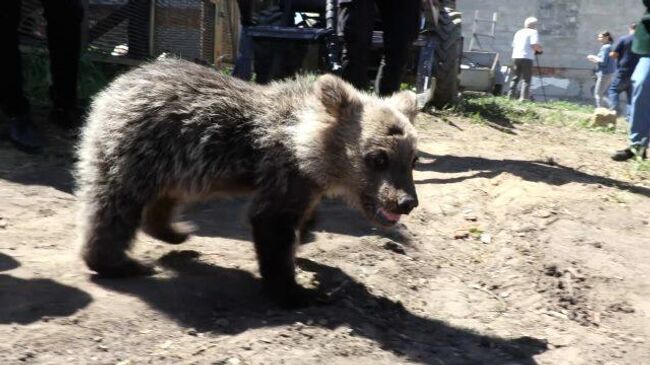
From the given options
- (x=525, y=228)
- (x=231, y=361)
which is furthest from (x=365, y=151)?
(x=525, y=228)

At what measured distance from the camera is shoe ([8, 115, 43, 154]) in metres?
5.04

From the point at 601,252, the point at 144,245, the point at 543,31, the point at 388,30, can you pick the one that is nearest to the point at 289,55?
the point at 388,30

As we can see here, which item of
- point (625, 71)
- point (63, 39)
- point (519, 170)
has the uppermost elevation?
point (63, 39)

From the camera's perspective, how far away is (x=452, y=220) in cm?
480

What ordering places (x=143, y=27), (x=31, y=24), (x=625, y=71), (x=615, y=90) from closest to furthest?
(x=31, y=24)
(x=143, y=27)
(x=625, y=71)
(x=615, y=90)

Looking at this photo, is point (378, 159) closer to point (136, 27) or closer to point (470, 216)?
point (470, 216)

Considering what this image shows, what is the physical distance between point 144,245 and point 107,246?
0.67m

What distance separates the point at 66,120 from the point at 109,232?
8.72 ft

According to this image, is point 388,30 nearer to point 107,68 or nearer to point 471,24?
point 107,68

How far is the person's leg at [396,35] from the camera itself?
5.39 metres

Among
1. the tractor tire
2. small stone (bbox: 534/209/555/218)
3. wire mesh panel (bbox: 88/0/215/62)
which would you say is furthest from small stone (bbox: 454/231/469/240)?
wire mesh panel (bbox: 88/0/215/62)

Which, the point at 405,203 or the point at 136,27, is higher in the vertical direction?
the point at 136,27

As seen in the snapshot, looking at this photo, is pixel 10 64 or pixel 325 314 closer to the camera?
pixel 325 314

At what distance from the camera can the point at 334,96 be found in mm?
3305
